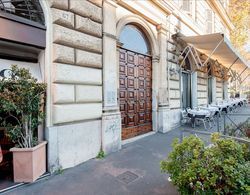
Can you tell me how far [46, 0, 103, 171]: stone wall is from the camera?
428 centimetres

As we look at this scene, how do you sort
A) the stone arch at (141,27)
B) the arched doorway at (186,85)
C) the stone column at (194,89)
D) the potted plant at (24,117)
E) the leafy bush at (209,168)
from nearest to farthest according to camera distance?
the leafy bush at (209,168) < the potted plant at (24,117) < the stone arch at (141,27) < the arched doorway at (186,85) < the stone column at (194,89)

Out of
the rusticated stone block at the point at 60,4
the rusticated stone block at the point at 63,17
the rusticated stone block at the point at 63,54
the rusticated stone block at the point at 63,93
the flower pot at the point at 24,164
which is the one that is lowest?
the flower pot at the point at 24,164

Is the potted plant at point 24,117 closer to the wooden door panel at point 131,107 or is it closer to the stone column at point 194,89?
the wooden door panel at point 131,107

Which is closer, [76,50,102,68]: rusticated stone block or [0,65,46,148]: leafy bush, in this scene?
[0,65,46,148]: leafy bush

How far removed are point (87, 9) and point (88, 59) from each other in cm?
129

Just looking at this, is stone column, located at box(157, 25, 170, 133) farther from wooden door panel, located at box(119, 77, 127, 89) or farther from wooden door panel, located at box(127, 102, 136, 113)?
wooden door panel, located at box(119, 77, 127, 89)

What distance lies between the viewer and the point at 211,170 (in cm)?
237

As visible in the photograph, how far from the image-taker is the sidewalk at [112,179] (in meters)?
3.44

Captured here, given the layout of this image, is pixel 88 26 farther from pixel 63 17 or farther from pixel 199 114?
pixel 199 114

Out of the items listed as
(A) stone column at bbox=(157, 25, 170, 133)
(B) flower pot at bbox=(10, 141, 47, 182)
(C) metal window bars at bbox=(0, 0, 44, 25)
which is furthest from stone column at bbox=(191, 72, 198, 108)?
(B) flower pot at bbox=(10, 141, 47, 182)

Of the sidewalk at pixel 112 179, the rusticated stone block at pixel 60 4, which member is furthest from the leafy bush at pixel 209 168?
the rusticated stone block at pixel 60 4

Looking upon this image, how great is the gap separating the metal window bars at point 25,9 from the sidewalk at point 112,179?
3.38 metres

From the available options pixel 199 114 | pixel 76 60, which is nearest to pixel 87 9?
pixel 76 60

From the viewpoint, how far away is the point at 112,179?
389 cm
